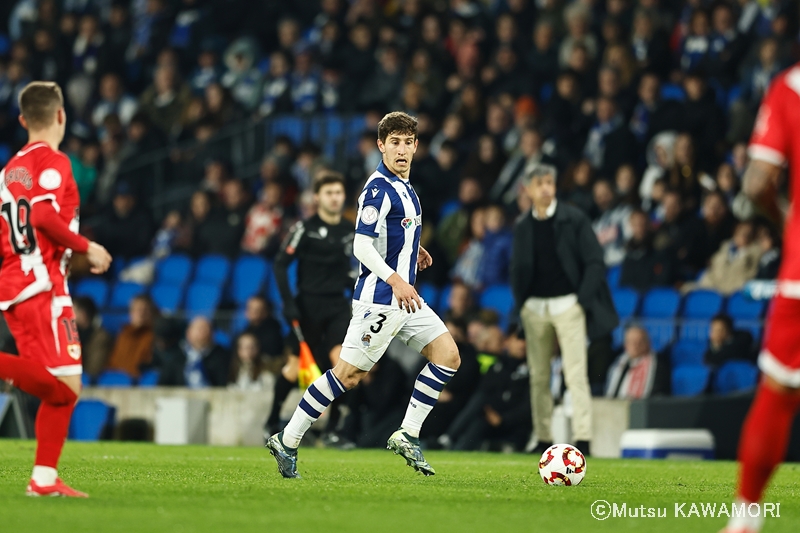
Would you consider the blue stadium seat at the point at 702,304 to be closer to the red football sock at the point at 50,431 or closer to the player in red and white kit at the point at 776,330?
the red football sock at the point at 50,431

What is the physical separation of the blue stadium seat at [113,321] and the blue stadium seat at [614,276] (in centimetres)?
635

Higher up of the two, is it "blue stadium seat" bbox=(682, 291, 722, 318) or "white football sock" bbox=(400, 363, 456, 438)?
"blue stadium seat" bbox=(682, 291, 722, 318)

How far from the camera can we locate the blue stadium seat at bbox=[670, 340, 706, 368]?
1451 centimetres

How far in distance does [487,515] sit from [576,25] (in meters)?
12.9

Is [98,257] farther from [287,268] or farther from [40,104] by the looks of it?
[287,268]

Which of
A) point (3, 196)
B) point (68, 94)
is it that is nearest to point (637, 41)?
point (68, 94)

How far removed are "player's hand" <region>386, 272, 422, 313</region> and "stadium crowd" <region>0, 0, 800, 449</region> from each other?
6.15 meters

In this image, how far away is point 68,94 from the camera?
22328 millimetres

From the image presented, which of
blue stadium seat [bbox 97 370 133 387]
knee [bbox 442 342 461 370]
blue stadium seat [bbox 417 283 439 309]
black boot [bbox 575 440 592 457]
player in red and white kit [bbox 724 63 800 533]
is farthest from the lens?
blue stadium seat [bbox 97 370 133 387]

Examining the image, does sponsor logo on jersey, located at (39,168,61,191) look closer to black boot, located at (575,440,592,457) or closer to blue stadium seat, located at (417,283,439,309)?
black boot, located at (575,440,592,457)

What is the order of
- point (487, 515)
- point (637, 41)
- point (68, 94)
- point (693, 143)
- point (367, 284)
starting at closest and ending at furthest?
1. point (487, 515)
2. point (367, 284)
3. point (693, 143)
4. point (637, 41)
5. point (68, 94)

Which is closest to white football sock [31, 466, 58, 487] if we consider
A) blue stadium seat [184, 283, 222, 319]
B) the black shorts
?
the black shorts

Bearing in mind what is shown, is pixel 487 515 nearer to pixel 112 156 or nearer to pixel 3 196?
pixel 3 196
